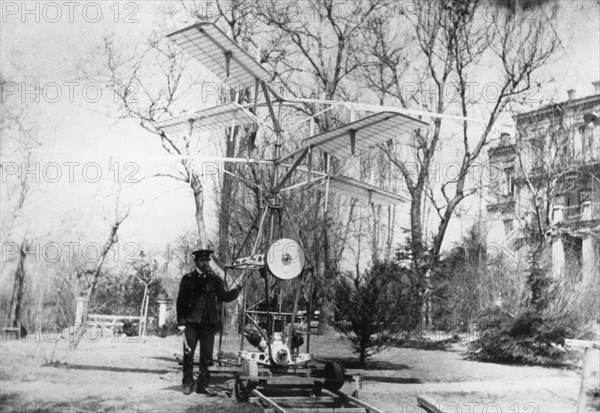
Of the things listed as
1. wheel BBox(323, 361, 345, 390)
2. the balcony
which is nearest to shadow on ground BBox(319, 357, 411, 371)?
wheel BBox(323, 361, 345, 390)

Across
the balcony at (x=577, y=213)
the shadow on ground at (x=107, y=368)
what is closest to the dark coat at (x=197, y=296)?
the shadow on ground at (x=107, y=368)

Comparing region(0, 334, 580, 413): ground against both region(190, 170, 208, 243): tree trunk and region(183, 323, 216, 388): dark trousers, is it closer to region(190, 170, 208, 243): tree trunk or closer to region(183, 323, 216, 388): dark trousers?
region(183, 323, 216, 388): dark trousers

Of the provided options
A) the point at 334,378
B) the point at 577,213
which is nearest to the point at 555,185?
the point at 577,213

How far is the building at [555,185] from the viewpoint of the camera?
Answer: 47.7 feet

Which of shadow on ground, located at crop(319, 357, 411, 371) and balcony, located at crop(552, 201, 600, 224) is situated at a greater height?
balcony, located at crop(552, 201, 600, 224)

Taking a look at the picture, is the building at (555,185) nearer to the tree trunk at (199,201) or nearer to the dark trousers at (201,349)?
the tree trunk at (199,201)

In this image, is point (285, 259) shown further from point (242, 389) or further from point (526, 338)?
point (526, 338)

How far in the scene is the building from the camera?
47.7 ft

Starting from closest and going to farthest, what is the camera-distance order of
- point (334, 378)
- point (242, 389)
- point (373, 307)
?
point (242, 389) → point (334, 378) → point (373, 307)

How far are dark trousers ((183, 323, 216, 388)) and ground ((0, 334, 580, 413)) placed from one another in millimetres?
210

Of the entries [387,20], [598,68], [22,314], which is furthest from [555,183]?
[22,314]

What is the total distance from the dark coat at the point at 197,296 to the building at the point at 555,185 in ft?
26.1

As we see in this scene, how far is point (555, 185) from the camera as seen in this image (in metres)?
16.2

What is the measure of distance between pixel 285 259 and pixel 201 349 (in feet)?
4.89
